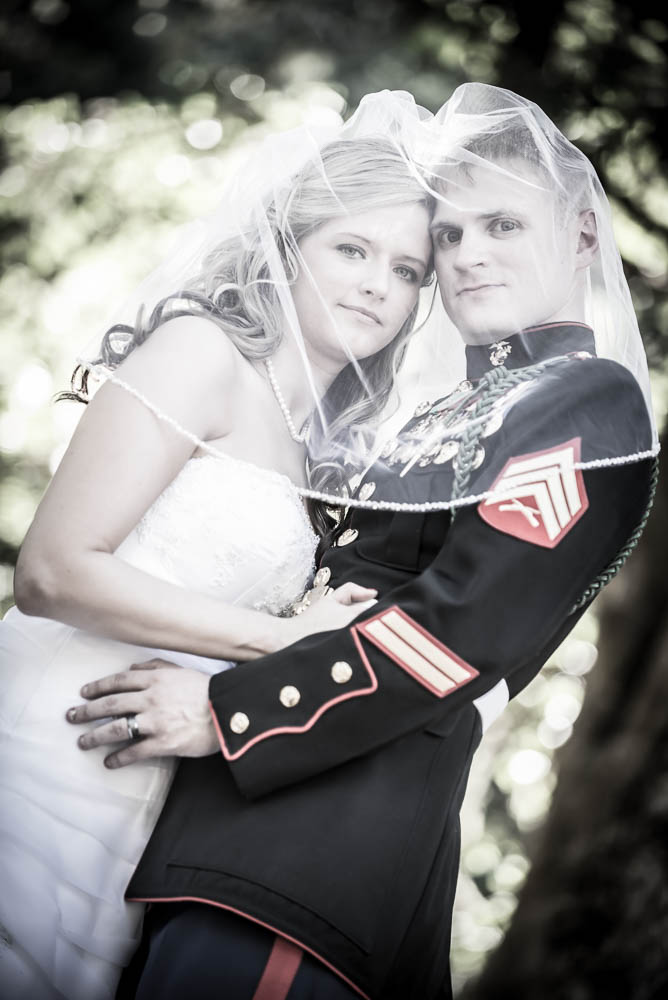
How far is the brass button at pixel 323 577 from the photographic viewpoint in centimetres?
188

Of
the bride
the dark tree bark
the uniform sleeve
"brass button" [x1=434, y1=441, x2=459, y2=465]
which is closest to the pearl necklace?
the bride

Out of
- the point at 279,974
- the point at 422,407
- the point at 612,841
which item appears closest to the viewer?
the point at 279,974

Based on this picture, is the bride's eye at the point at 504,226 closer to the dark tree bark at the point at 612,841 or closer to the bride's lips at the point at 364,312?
the bride's lips at the point at 364,312

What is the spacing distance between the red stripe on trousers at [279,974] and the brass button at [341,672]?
394 millimetres

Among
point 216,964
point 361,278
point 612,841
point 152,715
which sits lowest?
point 612,841

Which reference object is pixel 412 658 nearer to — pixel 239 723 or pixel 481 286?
pixel 239 723

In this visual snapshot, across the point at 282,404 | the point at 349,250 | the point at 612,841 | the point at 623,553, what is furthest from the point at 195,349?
the point at 612,841

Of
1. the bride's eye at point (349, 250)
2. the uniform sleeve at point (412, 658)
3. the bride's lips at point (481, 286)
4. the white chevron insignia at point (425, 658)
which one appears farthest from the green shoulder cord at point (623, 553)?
the bride's eye at point (349, 250)

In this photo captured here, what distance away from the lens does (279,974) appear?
153 cm

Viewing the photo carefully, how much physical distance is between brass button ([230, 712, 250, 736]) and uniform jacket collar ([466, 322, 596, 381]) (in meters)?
0.70

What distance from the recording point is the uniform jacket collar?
1725 millimetres

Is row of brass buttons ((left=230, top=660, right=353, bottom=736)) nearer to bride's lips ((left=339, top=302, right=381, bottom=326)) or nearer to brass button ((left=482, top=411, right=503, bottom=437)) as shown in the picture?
brass button ((left=482, top=411, right=503, bottom=437))

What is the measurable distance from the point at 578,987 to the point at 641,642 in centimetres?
127

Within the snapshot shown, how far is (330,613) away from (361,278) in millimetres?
598
